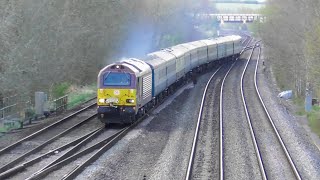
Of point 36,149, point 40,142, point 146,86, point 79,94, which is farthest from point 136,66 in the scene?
point 79,94

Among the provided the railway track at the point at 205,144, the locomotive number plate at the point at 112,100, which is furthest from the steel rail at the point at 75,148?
the railway track at the point at 205,144

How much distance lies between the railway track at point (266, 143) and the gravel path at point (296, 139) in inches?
10.9

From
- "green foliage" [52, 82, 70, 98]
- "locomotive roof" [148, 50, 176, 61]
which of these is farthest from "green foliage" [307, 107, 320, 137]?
"green foliage" [52, 82, 70, 98]

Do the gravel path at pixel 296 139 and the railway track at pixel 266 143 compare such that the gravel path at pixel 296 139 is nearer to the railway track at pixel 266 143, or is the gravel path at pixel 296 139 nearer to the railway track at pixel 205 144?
the railway track at pixel 266 143

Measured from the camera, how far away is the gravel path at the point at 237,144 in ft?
53.7

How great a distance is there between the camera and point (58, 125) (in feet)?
78.6

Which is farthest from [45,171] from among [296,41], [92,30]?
[92,30]

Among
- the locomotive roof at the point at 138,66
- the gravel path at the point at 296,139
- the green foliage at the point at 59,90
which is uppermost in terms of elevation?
the locomotive roof at the point at 138,66

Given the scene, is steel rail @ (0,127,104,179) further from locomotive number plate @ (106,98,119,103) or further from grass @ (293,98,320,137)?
grass @ (293,98,320,137)

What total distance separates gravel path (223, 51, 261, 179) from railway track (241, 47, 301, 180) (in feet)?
0.75

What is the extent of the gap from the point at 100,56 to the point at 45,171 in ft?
90.9

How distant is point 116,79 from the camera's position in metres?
23.3

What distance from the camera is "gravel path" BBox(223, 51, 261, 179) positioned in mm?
16369

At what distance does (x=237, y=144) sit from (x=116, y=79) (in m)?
5.90
